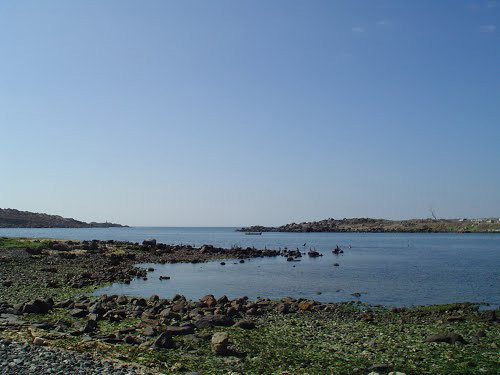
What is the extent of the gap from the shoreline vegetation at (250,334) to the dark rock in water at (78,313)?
10 cm

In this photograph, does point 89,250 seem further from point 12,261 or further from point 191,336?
point 191,336

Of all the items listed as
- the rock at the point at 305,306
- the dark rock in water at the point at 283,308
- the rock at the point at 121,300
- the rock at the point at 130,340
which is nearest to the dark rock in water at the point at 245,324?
the dark rock in water at the point at 283,308

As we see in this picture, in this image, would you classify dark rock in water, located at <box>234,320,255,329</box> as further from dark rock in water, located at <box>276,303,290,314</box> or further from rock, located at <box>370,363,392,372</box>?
rock, located at <box>370,363,392,372</box>

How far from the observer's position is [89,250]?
66.3 m

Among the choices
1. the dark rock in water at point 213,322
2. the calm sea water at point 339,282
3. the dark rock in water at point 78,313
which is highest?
the dark rock in water at point 78,313

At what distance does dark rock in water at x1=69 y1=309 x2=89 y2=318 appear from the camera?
22.0 meters

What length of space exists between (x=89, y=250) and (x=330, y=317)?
1979 inches

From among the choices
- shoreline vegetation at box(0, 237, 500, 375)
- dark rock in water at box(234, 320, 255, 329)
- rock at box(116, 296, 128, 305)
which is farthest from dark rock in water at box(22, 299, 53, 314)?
dark rock in water at box(234, 320, 255, 329)

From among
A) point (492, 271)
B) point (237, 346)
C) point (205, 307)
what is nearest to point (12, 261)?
point (205, 307)

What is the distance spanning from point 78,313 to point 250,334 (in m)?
9.11

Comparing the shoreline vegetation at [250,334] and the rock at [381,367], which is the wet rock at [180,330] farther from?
the rock at [381,367]

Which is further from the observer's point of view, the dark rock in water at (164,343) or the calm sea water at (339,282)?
the calm sea water at (339,282)

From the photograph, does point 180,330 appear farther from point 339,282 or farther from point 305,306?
point 339,282

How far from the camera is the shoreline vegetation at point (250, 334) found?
15.0m
